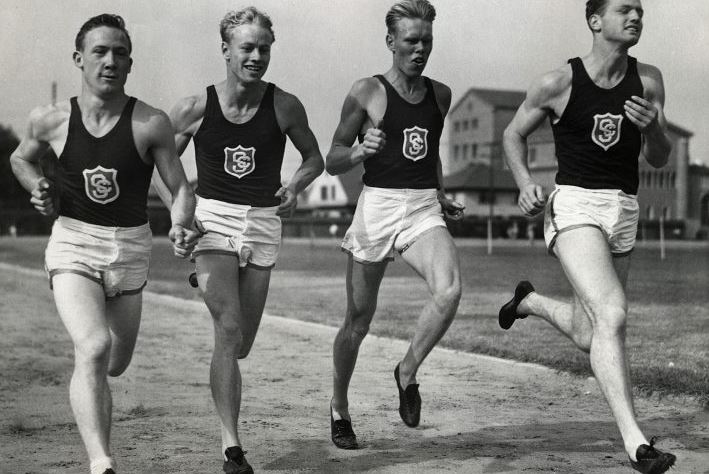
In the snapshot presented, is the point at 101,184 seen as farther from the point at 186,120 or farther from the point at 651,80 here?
the point at 651,80

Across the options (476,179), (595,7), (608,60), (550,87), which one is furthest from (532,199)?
(476,179)

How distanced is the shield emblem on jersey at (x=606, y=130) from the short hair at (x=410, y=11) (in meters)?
1.30

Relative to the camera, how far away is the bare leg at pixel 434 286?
6090 millimetres

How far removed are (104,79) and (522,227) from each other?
72917 mm

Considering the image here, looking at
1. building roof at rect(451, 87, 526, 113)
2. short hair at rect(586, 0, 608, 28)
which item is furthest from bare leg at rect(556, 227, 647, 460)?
building roof at rect(451, 87, 526, 113)

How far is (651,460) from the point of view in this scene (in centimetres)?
471

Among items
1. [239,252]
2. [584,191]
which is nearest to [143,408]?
[239,252]

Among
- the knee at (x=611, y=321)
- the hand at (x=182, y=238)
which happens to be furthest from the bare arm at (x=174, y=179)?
the knee at (x=611, y=321)

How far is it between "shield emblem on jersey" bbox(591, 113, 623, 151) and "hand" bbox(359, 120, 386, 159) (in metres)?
1.20

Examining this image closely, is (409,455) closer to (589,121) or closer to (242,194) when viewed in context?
(242,194)

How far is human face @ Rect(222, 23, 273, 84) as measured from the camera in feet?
19.0

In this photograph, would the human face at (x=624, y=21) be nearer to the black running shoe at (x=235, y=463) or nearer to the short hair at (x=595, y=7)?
the short hair at (x=595, y=7)

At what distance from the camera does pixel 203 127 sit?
5.96 m

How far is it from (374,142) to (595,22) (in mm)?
1451
